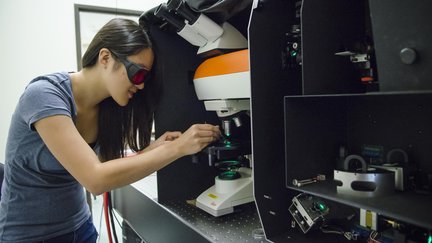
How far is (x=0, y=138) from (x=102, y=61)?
1.83 meters

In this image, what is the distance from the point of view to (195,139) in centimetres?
100

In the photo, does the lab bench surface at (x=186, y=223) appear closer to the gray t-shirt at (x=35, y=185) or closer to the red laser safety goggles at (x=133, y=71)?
the gray t-shirt at (x=35, y=185)

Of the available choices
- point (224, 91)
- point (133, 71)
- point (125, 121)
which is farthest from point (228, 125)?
point (125, 121)

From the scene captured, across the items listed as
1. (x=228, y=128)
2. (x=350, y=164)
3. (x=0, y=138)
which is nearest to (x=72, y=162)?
(x=228, y=128)

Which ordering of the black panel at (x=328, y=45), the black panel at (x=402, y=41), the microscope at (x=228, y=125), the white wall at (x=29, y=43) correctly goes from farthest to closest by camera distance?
1. the white wall at (x=29, y=43)
2. the microscope at (x=228, y=125)
3. the black panel at (x=328, y=45)
4. the black panel at (x=402, y=41)

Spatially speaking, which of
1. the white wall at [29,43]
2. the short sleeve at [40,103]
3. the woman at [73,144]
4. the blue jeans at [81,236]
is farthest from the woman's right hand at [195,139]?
the white wall at [29,43]

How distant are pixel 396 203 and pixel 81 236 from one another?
1111 mm

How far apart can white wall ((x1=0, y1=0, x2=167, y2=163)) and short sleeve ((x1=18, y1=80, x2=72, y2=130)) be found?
160cm

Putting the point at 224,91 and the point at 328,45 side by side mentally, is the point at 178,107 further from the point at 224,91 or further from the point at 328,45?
the point at 328,45

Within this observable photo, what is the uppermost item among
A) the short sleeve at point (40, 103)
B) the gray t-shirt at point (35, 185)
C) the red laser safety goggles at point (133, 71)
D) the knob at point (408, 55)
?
the red laser safety goggles at point (133, 71)

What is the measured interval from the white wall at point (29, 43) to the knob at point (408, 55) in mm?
2065

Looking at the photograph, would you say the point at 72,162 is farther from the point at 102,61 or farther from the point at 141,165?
the point at 102,61

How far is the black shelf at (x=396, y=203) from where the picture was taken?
0.52 metres

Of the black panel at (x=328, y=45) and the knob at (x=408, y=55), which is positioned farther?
the black panel at (x=328, y=45)
